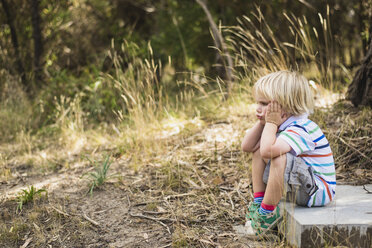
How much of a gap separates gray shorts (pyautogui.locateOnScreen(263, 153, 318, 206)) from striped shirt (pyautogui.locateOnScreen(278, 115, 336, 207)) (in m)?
0.04

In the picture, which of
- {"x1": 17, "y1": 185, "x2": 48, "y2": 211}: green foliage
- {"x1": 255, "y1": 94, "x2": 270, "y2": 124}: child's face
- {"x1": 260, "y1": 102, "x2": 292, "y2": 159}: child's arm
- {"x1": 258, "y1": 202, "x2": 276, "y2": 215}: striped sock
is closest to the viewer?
{"x1": 260, "y1": 102, "x2": 292, "y2": 159}: child's arm

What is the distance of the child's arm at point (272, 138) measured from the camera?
2209 mm

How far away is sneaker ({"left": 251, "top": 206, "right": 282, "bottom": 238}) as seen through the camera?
2.36 meters

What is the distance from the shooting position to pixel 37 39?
21.6 ft

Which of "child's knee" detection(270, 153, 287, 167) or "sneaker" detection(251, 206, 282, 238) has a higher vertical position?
"child's knee" detection(270, 153, 287, 167)

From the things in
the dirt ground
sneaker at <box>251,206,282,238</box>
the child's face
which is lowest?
the dirt ground

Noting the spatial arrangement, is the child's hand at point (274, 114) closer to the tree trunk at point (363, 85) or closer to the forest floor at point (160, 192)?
the forest floor at point (160, 192)

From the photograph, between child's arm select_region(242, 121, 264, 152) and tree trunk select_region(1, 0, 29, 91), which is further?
tree trunk select_region(1, 0, 29, 91)

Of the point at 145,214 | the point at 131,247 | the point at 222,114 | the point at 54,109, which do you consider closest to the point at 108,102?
the point at 54,109

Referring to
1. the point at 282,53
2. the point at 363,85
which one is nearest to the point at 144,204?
the point at 363,85

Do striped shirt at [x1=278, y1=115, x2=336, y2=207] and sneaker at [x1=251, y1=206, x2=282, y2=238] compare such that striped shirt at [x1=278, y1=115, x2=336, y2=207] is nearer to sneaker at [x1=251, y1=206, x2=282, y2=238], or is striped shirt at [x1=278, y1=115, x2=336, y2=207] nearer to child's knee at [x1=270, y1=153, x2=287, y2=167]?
child's knee at [x1=270, y1=153, x2=287, y2=167]

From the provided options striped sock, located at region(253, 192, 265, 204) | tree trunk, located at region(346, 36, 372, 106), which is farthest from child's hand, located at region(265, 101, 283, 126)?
tree trunk, located at region(346, 36, 372, 106)

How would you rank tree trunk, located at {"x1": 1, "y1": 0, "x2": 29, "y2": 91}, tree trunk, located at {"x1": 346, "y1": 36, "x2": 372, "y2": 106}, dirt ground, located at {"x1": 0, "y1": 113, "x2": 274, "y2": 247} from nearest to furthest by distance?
dirt ground, located at {"x1": 0, "y1": 113, "x2": 274, "y2": 247} → tree trunk, located at {"x1": 346, "y1": 36, "x2": 372, "y2": 106} → tree trunk, located at {"x1": 1, "y1": 0, "x2": 29, "y2": 91}

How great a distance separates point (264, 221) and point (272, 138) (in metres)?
0.54
